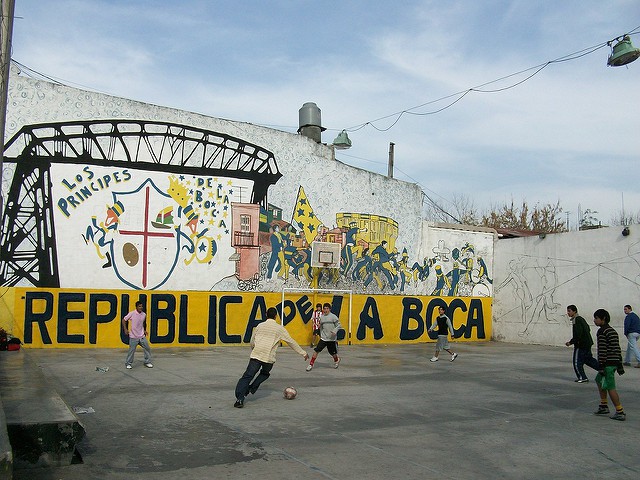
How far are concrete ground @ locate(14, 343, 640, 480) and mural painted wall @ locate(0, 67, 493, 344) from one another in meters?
5.03

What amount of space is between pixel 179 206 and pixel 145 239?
1.73 metres

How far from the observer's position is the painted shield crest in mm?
21438

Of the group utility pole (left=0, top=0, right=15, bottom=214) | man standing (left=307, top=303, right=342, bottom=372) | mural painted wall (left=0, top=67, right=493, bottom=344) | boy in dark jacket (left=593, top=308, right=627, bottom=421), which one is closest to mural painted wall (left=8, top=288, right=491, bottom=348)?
mural painted wall (left=0, top=67, right=493, bottom=344)

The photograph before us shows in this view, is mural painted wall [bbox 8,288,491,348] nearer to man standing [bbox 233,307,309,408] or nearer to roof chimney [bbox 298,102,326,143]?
roof chimney [bbox 298,102,326,143]

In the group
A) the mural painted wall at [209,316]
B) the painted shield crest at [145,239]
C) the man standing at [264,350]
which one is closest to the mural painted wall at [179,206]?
the painted shield crest at [145,239]

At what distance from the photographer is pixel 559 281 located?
26.6m

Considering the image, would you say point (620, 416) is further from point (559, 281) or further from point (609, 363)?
point (559, 281)

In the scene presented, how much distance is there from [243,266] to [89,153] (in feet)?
22.4

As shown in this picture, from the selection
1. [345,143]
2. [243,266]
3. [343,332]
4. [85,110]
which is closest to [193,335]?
[243,266]

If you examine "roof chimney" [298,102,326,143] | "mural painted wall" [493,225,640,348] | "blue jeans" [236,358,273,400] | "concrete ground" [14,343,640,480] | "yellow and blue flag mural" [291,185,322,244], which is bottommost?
"concrete ground" [14,343,640,480]

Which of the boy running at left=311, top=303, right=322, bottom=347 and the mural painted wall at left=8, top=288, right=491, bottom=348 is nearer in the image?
the mural painted wall at left=8, top=288, right=491, bottom=348

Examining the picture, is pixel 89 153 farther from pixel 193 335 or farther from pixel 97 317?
pixel 193 335

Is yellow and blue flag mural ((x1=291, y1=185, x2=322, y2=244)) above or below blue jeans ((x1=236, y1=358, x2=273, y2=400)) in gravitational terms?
above

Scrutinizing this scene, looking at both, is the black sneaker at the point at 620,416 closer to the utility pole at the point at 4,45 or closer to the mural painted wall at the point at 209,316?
the utility pole at the point at 4,45
